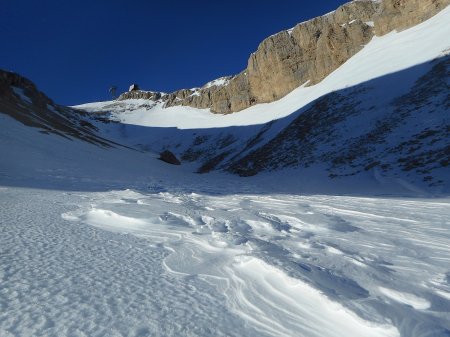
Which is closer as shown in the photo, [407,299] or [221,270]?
[407,299]

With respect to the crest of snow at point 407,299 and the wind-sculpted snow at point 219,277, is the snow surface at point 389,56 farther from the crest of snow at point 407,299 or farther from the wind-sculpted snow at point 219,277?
the crest of snow at point 407,299

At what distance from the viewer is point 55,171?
49.7 feet

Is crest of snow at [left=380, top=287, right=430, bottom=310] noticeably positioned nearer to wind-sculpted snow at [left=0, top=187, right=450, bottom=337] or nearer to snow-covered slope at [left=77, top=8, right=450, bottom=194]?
wind-sculpted snow at [left=0, top=187, right=450, bottom=337]

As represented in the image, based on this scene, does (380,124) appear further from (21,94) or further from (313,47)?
(21,94)

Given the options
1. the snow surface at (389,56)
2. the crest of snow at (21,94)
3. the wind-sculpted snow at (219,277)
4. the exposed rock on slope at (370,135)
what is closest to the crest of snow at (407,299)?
the wind-sculpted snow at (219,277)

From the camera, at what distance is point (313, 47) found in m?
50.0

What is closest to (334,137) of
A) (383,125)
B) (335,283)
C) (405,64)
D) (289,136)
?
(383,125)

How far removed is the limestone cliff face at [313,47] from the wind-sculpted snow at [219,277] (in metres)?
37.8

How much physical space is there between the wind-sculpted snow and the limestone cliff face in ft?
124

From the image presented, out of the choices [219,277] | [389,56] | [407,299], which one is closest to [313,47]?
[389,56]

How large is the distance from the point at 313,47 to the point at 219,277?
172 ft

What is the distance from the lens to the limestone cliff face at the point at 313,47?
37.1 m

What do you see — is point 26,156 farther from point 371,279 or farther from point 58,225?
point 371,279

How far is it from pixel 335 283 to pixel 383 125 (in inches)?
779
